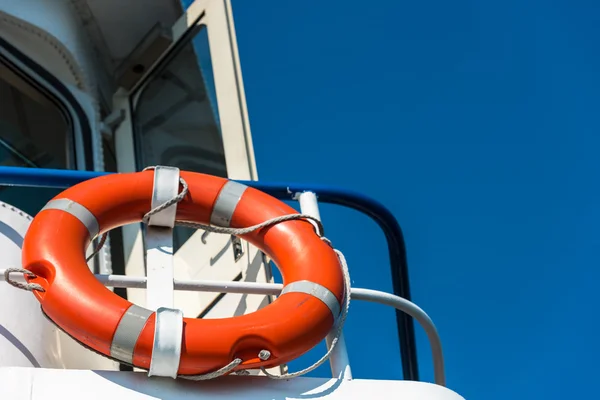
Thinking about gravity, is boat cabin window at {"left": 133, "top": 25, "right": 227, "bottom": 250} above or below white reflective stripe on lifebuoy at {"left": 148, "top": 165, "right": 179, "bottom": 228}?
above

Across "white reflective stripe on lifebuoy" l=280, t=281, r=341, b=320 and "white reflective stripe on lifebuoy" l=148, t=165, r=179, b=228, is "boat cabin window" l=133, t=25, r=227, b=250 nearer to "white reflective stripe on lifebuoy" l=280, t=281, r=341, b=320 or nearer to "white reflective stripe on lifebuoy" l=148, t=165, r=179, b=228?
"white reflective stripe on lifebuoy" l=148, t=165, r=179, b=228

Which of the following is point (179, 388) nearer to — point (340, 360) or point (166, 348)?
point (166, 348)

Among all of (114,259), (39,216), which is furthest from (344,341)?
(114,259)

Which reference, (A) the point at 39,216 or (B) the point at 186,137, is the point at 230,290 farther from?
(B) the point at 186,137

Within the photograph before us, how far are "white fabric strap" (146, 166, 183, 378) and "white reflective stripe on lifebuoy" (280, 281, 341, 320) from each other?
0.24 m

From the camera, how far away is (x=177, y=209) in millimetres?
1885

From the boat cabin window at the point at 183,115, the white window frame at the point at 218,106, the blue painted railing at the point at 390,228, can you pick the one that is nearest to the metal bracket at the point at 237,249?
the white window frame at the point at 218,106

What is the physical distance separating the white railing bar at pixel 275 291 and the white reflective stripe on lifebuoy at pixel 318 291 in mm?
108

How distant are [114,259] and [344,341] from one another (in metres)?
1.82

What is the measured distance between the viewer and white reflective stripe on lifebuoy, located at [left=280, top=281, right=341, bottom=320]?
5.69 feet

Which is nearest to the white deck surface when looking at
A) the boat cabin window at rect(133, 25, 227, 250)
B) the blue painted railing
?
the blue painted railing

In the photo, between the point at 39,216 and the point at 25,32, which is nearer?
the point at 39,216

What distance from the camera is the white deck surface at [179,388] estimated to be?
153cm

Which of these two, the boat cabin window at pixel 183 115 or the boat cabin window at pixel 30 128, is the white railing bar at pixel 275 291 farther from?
the boat cabin window at pixel 30 128
